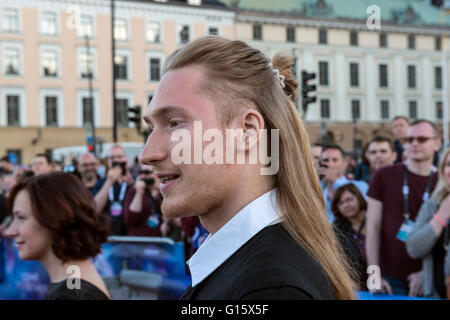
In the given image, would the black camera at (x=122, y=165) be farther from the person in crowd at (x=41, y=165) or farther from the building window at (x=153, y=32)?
the building window at (x=153, y=32)

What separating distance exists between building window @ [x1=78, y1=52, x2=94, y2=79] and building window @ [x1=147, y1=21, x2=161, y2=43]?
15.6 feet

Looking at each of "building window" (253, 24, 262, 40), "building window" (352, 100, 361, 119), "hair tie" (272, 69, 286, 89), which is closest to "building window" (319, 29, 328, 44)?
"building window" (253, 24, 262, 40)

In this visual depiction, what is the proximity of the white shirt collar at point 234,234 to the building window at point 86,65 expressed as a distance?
39.8 meters

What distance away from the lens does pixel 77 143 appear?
1578 inches

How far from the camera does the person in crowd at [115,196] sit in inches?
263

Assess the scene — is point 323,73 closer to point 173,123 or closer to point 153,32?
point 153,32

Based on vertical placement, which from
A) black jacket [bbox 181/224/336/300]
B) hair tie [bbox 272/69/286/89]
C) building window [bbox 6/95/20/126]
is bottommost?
black jacket [bbox 181/224/336/300]

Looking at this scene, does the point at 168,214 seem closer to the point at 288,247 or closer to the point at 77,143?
the point at 288,247

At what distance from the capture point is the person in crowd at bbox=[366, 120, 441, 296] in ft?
15.1

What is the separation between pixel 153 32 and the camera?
42.7m

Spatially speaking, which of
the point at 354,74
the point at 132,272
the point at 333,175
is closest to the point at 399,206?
the point at 333,175

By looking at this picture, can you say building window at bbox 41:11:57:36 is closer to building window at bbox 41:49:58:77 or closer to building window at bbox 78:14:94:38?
building window at bbox 41:49:58:77
